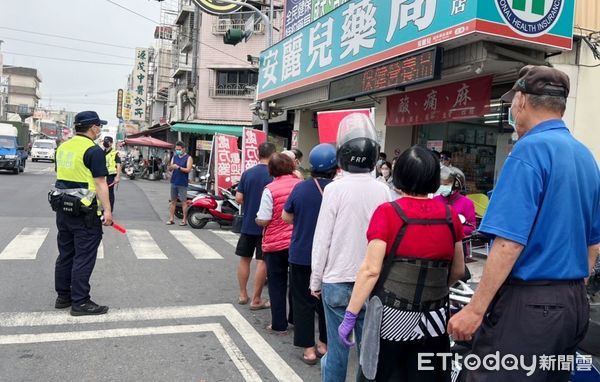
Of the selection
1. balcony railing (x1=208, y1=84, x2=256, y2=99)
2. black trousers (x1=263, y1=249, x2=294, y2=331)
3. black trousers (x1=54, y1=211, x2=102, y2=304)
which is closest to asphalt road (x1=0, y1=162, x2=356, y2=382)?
black trousers (x1=263, y1=249, x2=294, y2=331)

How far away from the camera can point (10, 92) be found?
9244cm

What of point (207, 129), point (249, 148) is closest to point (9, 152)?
point (207, 129)

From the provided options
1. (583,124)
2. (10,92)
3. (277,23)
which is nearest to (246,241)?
(583,124)

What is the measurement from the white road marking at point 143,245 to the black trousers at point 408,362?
585cm

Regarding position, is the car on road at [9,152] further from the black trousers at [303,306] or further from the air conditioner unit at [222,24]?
the black trousers at [303,306]

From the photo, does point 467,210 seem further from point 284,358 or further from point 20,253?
point 20,253

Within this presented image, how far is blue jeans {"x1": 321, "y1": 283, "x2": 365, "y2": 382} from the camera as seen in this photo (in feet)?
9.80

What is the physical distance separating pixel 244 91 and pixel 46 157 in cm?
2160

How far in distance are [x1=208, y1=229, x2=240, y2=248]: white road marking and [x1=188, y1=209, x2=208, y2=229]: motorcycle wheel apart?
33 centimetres

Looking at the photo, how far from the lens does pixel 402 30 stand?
7629mm

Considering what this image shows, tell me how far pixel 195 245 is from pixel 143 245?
932 millimetres

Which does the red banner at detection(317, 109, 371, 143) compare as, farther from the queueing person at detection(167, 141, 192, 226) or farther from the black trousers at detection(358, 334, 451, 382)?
the queueing person at detection(167, 141, 192, 226)

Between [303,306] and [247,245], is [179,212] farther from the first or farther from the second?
[303,306]

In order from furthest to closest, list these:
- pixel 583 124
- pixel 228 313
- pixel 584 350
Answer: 1. pixel 583 124
2. pixel 228 313
3. pixel 584 350
